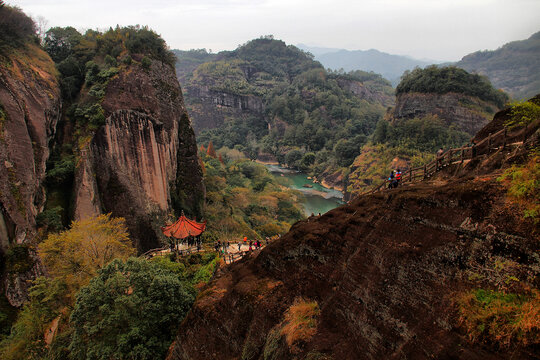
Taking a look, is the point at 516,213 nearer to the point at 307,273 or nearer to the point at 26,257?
the point at 307,273

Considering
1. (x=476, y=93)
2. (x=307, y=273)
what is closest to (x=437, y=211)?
(x=307, y=273)

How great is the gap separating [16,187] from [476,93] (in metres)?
65.0

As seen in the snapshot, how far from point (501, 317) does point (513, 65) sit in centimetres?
15651

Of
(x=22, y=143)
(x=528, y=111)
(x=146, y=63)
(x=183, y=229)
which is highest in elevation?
(x=146, y=63)

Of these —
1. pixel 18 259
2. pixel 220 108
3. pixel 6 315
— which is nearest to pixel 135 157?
pixel 18 259

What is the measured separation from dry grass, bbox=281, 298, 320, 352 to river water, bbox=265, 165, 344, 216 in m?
40.2

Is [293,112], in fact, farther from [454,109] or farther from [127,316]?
[127,316]

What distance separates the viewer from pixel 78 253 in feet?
53.3

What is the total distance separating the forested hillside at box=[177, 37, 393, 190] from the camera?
86.6 meters

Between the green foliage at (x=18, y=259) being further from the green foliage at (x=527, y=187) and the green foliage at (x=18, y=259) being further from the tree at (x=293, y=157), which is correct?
the tree at (x=293, y=157)

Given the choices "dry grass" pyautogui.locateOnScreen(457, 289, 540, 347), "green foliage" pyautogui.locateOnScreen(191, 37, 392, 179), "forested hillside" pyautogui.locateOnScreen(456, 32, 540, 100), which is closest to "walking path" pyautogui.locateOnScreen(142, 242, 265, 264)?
"dry grass" pyautogui.locateOnScreen(457, 289, 540, 347)

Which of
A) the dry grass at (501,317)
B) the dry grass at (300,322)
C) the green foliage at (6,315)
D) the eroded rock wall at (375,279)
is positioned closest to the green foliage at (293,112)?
the eroded rock wall at (375,279)

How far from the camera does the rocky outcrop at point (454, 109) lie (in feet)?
170

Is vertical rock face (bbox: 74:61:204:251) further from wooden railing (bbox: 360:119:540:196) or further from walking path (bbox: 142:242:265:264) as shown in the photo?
wooden railing (bbox: 360:119:540:196)
